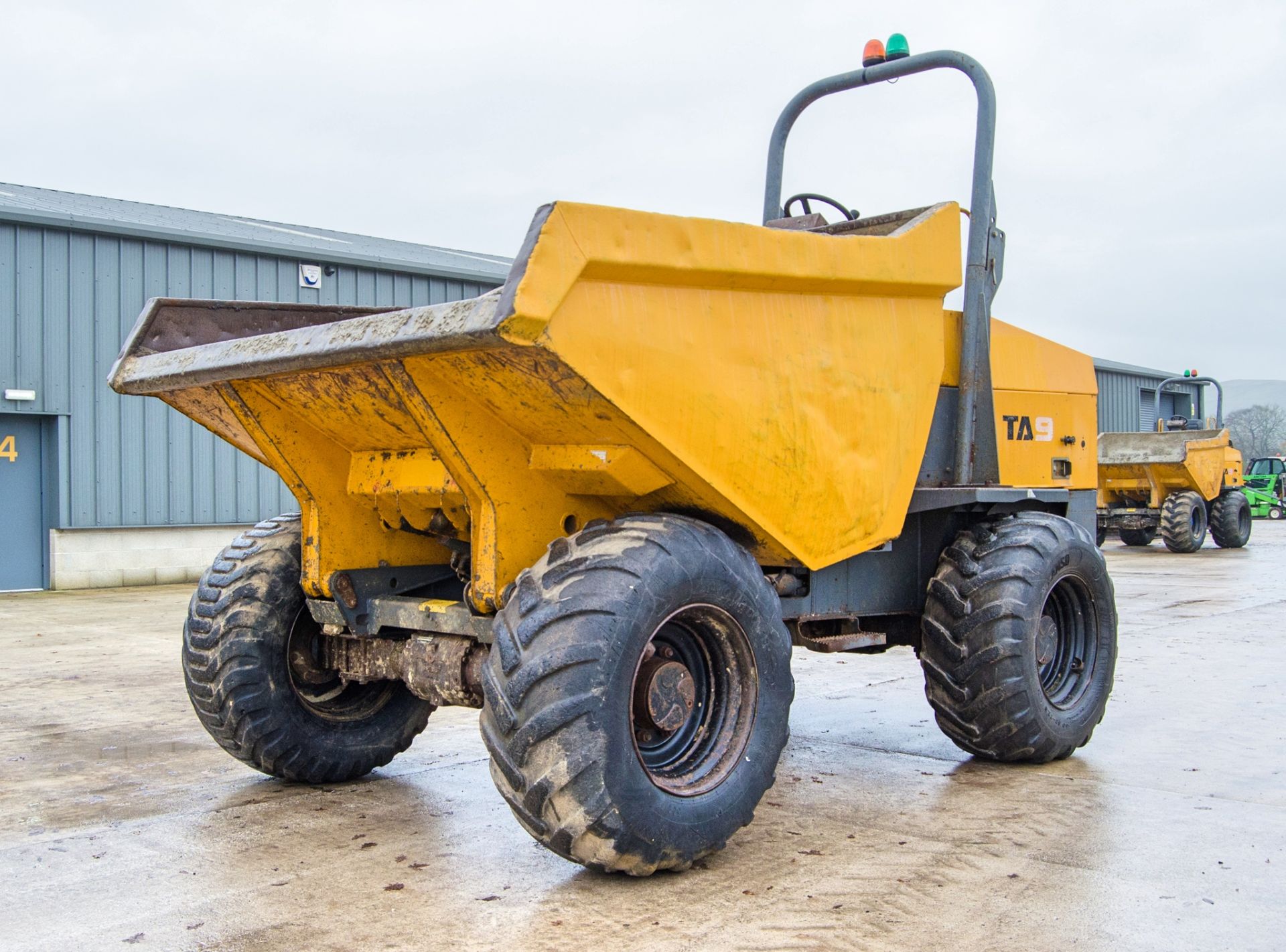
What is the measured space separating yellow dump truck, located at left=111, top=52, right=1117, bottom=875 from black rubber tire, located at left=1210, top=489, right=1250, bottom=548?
1636 cm

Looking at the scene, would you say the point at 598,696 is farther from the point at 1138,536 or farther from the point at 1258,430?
the point at 1258,430

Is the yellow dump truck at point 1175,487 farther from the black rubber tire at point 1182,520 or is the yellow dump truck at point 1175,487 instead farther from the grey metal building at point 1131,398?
the grey metal building at point 1131,398

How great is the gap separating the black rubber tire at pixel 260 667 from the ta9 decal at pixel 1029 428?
3.05m

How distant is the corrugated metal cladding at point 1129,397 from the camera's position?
30719 mm

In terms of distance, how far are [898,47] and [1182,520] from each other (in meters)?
15.4

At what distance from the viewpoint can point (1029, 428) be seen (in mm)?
5594

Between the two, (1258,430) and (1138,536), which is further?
(1258,430)

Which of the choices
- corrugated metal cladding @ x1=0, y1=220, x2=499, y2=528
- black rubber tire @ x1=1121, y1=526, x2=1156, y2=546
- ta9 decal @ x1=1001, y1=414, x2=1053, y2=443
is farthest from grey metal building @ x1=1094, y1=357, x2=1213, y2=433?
ta9 decal @ x1=1001, y1=414, x2=1053, y2=443

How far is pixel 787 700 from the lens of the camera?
3893mm

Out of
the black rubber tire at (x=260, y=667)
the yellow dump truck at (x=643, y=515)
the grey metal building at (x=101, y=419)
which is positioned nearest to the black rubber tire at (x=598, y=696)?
the yellow dump truck at (x=643, y=515)

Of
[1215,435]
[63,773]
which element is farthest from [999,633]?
[1215,435]

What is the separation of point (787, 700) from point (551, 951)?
3.83 ft

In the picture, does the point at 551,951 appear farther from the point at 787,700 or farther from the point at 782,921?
the point at 787,700

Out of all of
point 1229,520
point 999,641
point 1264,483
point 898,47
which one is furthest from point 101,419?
point 1264,483
